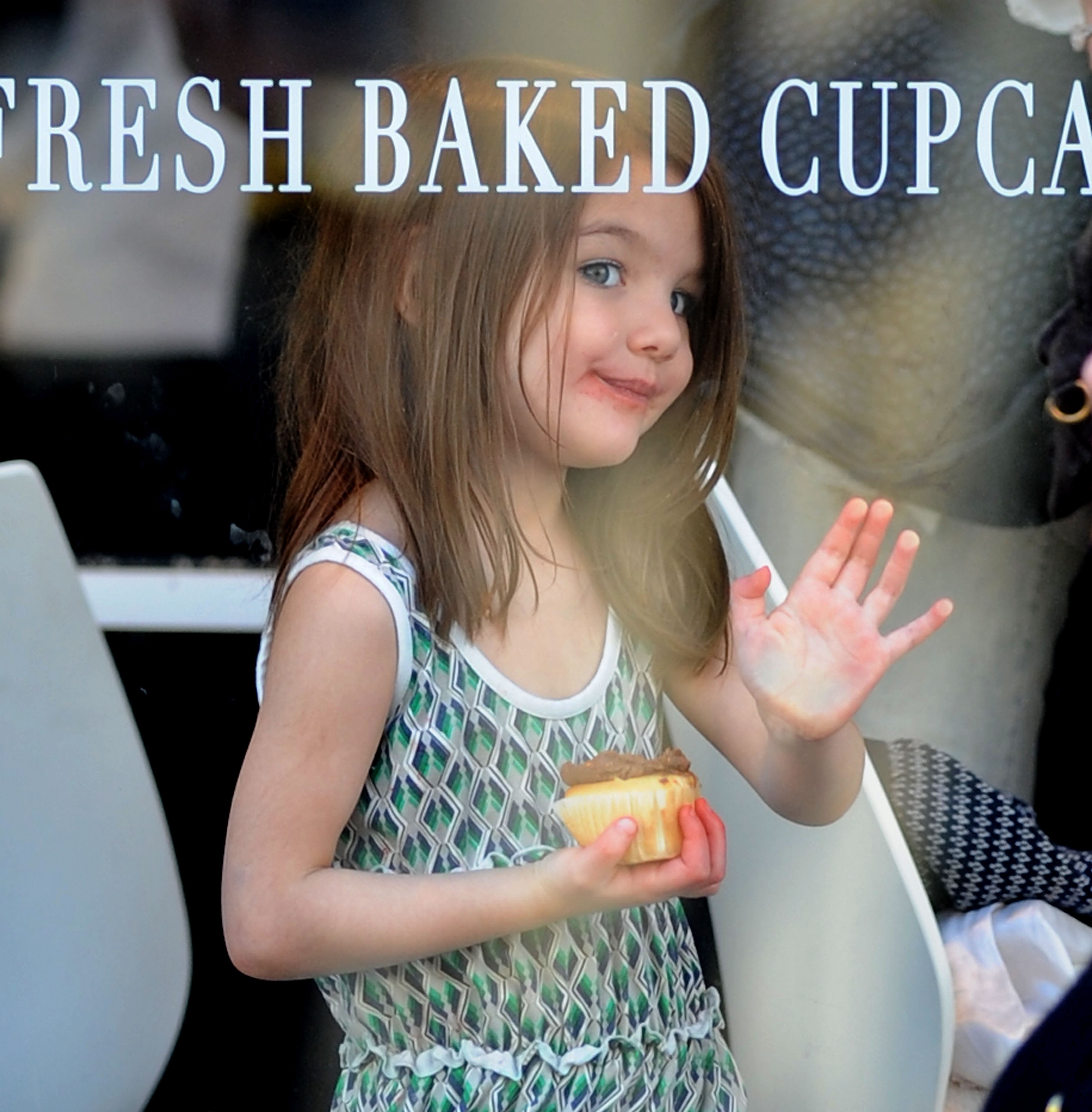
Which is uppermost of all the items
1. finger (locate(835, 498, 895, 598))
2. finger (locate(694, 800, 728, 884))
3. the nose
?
the nose

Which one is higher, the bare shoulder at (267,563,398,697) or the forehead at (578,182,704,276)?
the forehead at (578,182,704,276)

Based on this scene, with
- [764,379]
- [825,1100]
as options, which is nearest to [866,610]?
[764,379]

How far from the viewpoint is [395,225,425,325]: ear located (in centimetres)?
140

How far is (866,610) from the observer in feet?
4.17

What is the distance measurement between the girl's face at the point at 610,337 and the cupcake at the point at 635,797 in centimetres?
33

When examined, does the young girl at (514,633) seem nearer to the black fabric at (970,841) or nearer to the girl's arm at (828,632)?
the girl's arm at (828,632)

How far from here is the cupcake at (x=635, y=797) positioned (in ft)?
4.10

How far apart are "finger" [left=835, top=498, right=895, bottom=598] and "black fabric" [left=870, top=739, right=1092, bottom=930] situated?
319 millimetres

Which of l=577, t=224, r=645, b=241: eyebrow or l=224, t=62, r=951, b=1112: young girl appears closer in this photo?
l=224, t=62, r=951, b=1112: young girl

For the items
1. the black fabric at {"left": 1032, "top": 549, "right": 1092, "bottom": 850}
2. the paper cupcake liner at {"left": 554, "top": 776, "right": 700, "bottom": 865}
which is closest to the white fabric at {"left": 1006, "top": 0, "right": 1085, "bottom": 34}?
the black fabric at {"left": 1032, "top": 549, "right": 1092, "bottom": 850}

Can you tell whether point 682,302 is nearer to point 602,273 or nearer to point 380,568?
point 602,273

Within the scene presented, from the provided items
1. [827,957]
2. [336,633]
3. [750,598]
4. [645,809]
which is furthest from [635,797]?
[827,957]

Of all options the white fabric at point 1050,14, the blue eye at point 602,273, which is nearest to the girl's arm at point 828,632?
the blue eye at point 602,273

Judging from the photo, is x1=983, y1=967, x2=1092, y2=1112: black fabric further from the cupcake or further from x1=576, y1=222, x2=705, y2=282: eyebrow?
x1=576, y1=222, x2=705, y2=282: eyebrow
